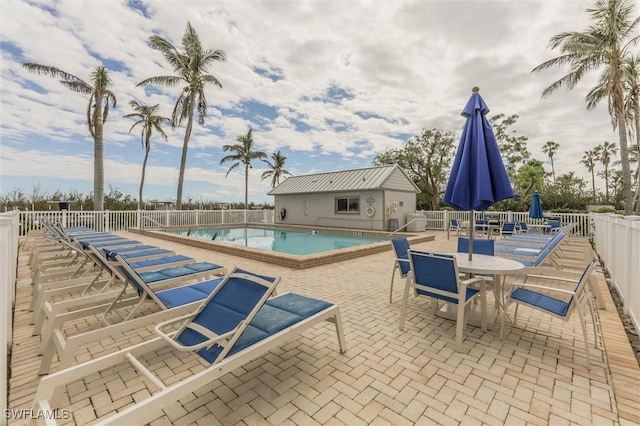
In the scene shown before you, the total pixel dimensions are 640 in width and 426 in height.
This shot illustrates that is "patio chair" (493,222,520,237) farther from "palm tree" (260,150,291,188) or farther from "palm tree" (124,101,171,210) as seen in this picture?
"palm tree" (260,150,291,188)

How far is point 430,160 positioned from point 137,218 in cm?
2187

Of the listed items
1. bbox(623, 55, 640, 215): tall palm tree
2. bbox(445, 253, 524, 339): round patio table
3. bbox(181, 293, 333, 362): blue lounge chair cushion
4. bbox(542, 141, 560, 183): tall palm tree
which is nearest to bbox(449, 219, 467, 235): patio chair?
Result: bbox(623, 55, 640, 215): tall palm tree

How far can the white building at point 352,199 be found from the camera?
1580 cm

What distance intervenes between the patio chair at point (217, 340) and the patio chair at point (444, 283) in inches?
50.3

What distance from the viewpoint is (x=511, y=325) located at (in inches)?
144

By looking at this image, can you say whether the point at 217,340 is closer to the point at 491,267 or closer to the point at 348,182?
the point at 491,267

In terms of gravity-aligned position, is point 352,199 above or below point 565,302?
above

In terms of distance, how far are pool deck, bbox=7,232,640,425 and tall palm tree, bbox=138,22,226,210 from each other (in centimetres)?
1681

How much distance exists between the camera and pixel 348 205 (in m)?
17.3

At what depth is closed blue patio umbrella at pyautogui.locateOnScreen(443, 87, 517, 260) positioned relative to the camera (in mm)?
3643

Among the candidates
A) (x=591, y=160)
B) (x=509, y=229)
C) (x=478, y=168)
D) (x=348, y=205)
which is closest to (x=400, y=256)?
(x=478, y=168)

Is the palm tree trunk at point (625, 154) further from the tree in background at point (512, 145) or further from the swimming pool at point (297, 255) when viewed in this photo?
the swimming pool at point (297, 255)

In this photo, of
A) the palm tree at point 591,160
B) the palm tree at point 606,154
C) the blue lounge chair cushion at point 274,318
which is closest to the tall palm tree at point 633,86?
the blue lounge chair cushion at point 274,318

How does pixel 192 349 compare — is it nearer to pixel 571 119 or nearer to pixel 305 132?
pixel 305 132
